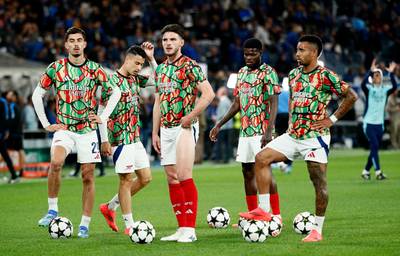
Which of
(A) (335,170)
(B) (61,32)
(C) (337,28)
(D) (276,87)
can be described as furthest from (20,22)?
(D) (276,87)

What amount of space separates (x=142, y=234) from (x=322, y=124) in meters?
2.62

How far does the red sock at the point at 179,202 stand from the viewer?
13.2m

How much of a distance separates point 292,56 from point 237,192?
680 inches

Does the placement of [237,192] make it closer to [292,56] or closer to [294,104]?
[294,104]

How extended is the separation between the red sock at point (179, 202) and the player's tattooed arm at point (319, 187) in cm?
164

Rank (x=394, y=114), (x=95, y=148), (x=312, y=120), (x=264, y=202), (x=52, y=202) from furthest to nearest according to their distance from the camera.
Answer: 1. (x=394, y=114)
2. (x=52, y=202)
3. (x=95, y=148)
4. (x=264, y=202)
5. (x=312, y=120)

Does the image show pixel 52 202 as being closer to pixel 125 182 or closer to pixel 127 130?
pixel 125 182

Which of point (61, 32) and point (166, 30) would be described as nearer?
point (166, 30)

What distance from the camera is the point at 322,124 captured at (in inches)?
520

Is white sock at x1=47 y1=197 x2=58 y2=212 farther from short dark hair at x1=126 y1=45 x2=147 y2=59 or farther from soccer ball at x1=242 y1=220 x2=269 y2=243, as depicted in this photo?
soccer ball at x1=242 y1=220 x2=269 y2=243

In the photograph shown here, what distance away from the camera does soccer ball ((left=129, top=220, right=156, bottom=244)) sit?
13.1 m

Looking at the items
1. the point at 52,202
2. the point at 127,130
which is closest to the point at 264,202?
the point at 127,130

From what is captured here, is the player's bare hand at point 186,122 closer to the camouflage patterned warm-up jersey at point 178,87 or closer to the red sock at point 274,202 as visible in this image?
the camouflage patterned warm-up jersey at point 178,87

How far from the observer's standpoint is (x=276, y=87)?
591 inches
